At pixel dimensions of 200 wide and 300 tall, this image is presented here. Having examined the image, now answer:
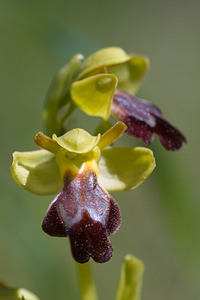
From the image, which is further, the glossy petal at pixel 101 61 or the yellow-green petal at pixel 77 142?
the glossy petal at pixel 101 61

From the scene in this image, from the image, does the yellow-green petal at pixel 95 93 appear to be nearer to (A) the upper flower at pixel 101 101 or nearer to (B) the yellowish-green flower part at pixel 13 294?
(A) the upper flower at pixel 101 101

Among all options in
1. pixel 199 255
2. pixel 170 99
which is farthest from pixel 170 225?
pixel 170 99

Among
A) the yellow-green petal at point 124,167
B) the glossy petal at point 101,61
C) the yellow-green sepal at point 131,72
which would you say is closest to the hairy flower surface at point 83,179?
the yellow-green petal at point 124,167

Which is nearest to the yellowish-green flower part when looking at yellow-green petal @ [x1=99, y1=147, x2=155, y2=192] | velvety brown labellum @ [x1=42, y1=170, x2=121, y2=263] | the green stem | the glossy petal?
the green stem

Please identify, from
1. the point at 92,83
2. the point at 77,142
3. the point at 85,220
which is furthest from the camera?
the point at 92,83

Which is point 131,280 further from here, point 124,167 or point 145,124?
point 145,124

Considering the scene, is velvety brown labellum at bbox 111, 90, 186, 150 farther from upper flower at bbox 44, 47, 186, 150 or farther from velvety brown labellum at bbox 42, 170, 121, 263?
velvety brown labellum at bbox 42, 170, 121, 263

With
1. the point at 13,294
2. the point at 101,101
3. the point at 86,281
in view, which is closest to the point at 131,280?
the point at 86,281
